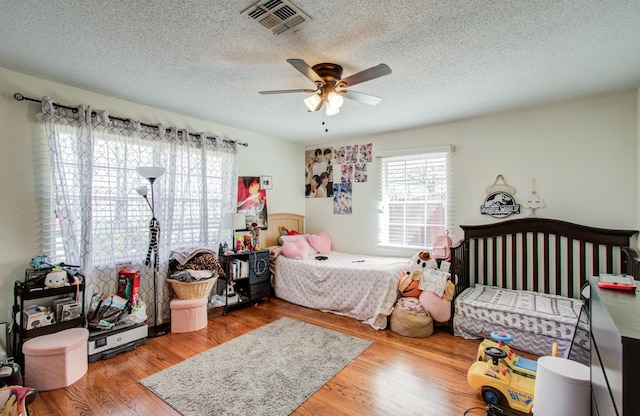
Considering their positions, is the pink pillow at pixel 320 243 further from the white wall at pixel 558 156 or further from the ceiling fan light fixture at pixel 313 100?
the ceiling fan light fixture at pixel 313 100

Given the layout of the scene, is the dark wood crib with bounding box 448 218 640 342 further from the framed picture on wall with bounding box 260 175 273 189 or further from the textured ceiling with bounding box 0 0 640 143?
the framed picture on wall with bounding box 260 175 273 189

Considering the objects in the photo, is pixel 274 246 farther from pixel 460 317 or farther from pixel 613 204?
pixel 613 204

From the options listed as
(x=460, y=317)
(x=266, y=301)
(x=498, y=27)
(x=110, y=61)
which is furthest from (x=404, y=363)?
(x=110, y=61)

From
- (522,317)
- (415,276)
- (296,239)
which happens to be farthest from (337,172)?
(522,317)

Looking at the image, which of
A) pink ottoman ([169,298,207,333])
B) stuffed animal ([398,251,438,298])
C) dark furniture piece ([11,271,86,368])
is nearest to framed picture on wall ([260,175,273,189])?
pink ottoman ([169,298,207,333])

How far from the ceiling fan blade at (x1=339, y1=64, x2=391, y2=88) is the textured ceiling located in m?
0.19

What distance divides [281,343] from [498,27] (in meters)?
3.04

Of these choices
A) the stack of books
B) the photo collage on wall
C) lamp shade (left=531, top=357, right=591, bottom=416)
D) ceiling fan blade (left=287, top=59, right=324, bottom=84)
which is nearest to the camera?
the stack of books

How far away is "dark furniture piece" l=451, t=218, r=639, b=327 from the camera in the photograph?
9.50 feet

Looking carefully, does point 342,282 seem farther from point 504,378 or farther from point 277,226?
point 504,378

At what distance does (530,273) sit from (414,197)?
1.61 meters

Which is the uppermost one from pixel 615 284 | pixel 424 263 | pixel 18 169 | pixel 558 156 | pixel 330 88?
pixel 330 88

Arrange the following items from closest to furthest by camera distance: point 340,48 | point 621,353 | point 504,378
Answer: point 621,353, point 504,378, point 340,48

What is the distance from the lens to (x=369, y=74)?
6.48ft
